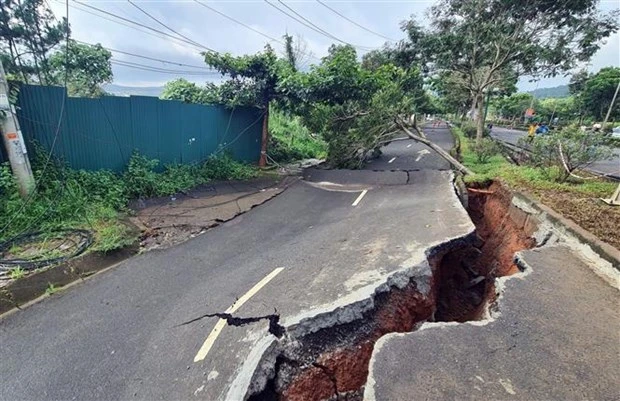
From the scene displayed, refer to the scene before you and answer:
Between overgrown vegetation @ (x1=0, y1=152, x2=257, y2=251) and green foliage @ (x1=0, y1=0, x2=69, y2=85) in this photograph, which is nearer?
overgrown vegetation @ (x1=0, y1=152, x2=257, y2=251)

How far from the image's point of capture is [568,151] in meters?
7.78

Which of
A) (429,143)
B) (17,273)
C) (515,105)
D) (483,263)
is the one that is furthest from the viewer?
(515,105)

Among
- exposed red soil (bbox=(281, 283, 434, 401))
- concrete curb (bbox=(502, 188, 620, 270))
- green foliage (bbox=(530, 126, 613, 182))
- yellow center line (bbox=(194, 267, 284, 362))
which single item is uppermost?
green foliage (bbox=(530, 126, 613, 182))

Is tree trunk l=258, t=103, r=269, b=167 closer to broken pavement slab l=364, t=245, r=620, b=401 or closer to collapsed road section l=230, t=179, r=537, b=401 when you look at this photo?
collapsed road section l=230, t=179, r=537, b=401

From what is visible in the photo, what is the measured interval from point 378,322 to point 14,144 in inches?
270

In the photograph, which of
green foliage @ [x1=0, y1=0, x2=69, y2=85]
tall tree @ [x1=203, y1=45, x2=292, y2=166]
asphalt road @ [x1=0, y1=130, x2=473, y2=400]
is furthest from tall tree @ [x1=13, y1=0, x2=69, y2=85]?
asphalt road @ [x1=0, y1=130, x2=473, y2=400]

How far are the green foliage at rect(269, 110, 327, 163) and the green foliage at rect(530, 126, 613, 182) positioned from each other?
9.15 meters

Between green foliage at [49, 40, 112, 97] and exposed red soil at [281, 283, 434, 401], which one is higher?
green foliage at [49, 40, 112, 97]

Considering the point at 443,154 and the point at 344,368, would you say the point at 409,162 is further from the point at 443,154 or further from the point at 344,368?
the point at 344,368

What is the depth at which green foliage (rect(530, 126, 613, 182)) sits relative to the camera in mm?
7480

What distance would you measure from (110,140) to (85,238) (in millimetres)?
3391

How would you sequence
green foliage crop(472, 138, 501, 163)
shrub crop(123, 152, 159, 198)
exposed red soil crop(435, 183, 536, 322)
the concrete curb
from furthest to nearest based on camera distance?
green foliage crop(472, 138, 501, 163), shrub crop(123, 152, 159, 198), exposed red soil crop(435, 183, 536, 322), the concrete curb

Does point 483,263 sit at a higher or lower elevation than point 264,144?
lower

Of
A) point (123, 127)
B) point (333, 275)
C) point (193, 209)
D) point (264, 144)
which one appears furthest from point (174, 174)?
point (333, 275)
